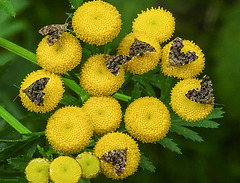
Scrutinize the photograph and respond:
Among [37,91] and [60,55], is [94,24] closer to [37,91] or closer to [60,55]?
[60,55]

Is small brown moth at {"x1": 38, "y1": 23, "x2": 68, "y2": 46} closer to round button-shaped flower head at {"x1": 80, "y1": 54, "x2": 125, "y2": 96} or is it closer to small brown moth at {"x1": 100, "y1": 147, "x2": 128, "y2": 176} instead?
round button-shaped flower head at {"x1": 80, "y1": 54, "x2": 125, "y2": 96}

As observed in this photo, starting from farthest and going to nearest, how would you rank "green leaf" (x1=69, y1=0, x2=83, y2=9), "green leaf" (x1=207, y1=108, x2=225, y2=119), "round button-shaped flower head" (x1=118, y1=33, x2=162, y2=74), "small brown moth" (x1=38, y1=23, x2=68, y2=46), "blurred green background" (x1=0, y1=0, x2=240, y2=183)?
"blurred green background" (x1=0, y1=0, x2=240, y2=183)
"green leaf" (x1=207, y1=108, x2=225, y2=119)
"green leaf" (x1=69, y1=0, x2=83, y2=9)
"round button-shaped flower head" (x1=118, y1=33, x2=162, y2=74)
"small brown moth" (x1=38, y1=23, x2=68, y2=46)

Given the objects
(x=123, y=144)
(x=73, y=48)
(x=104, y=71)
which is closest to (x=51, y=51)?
(x=73, y=48)

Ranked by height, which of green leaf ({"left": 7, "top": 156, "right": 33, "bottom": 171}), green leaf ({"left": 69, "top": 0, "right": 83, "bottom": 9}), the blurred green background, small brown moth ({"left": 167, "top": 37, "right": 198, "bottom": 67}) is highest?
green leaf ({"left": 69, "top": 0, "right": 83, "bottom": 9})

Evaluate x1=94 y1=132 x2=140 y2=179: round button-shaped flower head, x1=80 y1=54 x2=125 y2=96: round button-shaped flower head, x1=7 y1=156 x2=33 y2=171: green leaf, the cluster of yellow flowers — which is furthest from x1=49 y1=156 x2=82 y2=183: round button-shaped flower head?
x1=80 y1=54 x2=125 y2=96: round button-shaped flower head

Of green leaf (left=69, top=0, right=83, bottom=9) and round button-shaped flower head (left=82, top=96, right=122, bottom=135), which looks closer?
round button-shaped flower head (left=82, top=96, right=122, bottom=135)

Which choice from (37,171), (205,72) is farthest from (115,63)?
(205,72)

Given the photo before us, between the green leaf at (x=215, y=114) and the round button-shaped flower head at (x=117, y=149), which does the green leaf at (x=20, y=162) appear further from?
the green leaf at (x=215, y=114)
